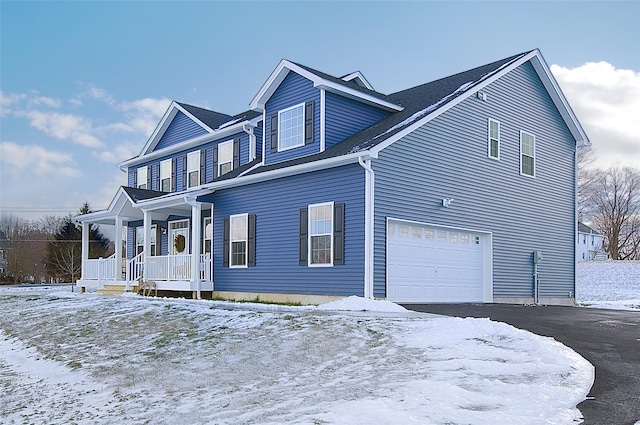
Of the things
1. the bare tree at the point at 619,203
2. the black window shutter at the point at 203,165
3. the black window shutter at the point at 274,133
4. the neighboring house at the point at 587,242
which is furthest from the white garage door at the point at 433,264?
the neighboring house at the point at 587,242

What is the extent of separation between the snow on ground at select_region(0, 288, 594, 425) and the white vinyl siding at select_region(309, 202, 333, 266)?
7.73 feet

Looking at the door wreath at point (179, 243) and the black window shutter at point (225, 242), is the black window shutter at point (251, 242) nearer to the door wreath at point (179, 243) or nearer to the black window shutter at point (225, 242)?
the black window shutter at point (225, 242)

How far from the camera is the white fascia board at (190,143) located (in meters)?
20.3

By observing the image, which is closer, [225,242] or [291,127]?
[291,127]

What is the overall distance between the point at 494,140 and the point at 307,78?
582cm

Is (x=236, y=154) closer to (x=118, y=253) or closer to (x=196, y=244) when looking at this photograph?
(x=196, y=244)

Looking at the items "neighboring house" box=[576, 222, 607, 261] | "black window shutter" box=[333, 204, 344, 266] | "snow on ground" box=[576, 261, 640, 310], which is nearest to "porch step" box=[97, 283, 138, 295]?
"black window shutter" box=[333, 204, 344, 266]

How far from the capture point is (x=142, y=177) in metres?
25.6

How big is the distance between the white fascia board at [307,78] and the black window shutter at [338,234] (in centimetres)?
345

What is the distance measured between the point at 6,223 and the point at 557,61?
247 ft

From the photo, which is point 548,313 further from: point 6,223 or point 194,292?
point 6,223

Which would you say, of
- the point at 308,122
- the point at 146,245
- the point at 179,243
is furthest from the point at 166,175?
the point at 308,122

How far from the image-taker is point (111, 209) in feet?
68.3

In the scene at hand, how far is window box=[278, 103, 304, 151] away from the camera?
16500 mm
